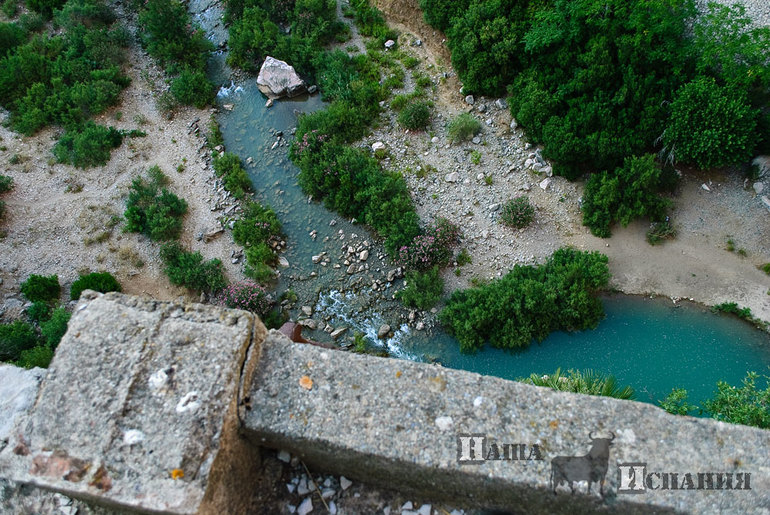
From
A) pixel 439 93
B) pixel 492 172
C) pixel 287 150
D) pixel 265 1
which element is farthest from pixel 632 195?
pixel 265 1

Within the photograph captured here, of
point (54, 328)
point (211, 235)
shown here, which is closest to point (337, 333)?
point (211, 235)

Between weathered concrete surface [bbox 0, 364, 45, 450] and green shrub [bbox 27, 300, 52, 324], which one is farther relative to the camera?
green shrub [bbox 27, 300, 52, 324]

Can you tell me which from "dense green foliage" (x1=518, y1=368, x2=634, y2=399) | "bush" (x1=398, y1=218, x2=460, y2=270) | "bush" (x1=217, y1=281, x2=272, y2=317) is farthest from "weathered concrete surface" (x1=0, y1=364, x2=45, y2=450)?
"bush" (x1=398, y1=218, x2=460, y2=270)

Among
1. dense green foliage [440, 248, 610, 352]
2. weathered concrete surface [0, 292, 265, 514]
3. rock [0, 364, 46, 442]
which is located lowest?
dense green foliage [440, 248, 610, 352]

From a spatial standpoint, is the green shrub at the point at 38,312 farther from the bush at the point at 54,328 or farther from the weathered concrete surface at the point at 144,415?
the weathered concrete surface at the point at 144,415

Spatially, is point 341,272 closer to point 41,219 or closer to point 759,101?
point 41,219

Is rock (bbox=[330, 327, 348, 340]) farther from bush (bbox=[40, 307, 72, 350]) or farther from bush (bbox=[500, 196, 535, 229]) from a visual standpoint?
bush (bbox=[40, 307, 72, 350])

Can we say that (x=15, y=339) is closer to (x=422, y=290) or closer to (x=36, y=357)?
(x=36, y=357)

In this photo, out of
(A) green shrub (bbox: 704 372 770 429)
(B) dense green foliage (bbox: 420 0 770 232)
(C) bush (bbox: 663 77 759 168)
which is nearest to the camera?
(A) green shrub (bbox: 704 372 770 429)
